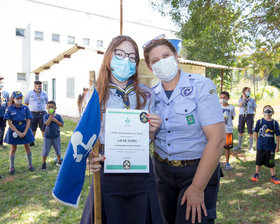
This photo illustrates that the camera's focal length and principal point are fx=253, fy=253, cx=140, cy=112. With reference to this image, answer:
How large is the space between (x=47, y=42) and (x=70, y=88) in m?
8.67

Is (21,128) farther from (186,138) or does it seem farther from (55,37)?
(55,37)

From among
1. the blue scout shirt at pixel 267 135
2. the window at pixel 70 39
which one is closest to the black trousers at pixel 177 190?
the blue scout shirt at pixel 267 135

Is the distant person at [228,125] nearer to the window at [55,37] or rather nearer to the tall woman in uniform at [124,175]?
the tall woman in uniform at [124,175]

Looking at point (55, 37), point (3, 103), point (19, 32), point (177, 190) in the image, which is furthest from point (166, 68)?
point (55, 37)

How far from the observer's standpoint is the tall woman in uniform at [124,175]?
1.85 metres

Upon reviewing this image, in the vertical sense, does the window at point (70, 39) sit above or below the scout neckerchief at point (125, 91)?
above

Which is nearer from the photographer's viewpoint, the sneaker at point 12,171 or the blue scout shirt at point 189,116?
the blue scout shirt at point 189,116

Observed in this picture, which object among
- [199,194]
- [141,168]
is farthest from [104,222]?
[199,194]

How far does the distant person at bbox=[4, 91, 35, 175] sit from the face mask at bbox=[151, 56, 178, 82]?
468 cm

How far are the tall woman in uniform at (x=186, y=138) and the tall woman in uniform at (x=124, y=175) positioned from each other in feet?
0.55

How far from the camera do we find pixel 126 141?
5.91 ft

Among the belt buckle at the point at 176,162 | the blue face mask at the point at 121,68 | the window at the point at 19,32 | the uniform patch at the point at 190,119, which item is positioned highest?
A: the window at the point at 19,32

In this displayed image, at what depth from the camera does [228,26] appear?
265 inches

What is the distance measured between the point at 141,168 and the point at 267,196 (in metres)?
3.97
